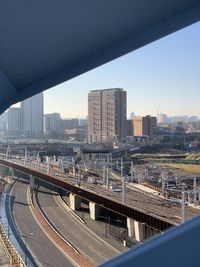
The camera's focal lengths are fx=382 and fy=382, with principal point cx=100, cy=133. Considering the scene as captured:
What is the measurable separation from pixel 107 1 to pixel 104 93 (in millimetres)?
21232

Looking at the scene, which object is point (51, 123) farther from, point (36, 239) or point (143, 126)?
point (36, 239)

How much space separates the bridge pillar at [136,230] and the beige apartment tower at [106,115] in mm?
13690

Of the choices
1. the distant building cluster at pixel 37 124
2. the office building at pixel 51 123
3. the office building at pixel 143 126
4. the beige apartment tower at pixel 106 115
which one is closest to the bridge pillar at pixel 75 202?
the distant building cluster at pixel 37 124

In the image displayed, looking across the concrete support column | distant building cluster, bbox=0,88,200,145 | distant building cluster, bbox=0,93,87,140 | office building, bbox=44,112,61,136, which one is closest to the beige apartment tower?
distant building cluster, bbox=0,88,200,145

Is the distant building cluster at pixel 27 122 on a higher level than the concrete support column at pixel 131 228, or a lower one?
higher

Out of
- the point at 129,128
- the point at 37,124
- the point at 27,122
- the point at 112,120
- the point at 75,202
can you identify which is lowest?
the point at 75,202

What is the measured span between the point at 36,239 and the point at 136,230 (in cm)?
193

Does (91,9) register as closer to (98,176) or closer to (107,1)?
(107,1)

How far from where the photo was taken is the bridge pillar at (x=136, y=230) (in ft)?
24.0

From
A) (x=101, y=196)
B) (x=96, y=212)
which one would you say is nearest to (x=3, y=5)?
(x=101, y=196)

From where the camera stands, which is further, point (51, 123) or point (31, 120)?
point (51, 123)

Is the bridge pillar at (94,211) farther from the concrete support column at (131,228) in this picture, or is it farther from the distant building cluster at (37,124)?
the distant building cluster at (37,124)

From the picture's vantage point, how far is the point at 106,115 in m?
22.0

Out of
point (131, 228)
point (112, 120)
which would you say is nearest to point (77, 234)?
point (131, 228)
